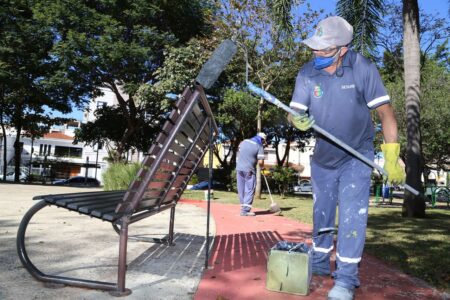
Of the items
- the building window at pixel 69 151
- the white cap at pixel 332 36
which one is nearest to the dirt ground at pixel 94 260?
the white cap at pixel 332 36

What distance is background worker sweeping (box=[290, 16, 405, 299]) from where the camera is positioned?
2982mm

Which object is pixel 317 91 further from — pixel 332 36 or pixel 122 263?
pixel 122 263

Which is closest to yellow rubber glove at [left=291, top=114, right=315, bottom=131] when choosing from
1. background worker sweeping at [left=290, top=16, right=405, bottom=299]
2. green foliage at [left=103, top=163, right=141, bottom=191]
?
background worker sweeping at [left=290, top=16, right=405, bottom=299]

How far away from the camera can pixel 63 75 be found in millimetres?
19594

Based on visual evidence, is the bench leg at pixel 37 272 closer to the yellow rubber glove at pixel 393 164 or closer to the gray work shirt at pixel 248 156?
the yellow rubber glove at pixel 393 164

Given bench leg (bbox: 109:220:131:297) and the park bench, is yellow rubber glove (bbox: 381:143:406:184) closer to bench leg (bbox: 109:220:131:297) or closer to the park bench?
the park bench

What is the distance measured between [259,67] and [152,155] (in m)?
14.5

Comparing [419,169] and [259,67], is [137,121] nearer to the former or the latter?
[259,67]

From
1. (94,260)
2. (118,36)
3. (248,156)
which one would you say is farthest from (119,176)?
(94,260)

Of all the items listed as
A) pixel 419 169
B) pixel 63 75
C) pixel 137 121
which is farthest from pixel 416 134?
pixel 137 121

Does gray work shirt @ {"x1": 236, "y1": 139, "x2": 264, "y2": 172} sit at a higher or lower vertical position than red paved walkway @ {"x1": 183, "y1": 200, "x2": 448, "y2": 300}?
higher

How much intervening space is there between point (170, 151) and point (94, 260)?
1498 mm

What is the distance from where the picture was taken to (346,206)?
304cm

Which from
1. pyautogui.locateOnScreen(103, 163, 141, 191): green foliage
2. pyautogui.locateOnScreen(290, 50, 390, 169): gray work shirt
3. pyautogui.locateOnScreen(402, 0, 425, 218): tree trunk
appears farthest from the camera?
pyautogui.locateOnScreen(103, 163, 141, 191): green foliage
